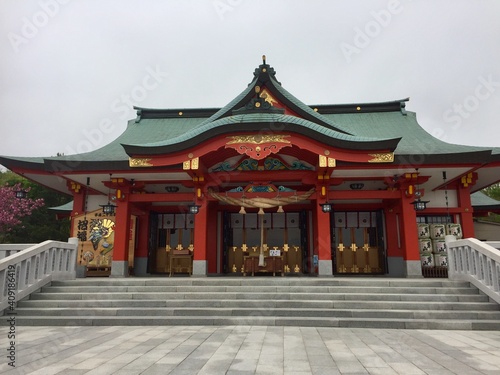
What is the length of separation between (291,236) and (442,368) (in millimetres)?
11532

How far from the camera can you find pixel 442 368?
15.8 feet

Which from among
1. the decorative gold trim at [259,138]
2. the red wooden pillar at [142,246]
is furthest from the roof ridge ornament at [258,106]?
the red wooden pillar at [142,246]

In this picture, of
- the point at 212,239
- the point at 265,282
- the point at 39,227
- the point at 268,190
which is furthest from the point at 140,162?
the point at 39,227

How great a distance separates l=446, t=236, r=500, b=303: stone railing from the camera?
8.68m

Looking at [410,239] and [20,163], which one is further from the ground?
[20,163]

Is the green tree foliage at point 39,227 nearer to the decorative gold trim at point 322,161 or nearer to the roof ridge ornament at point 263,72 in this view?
the roof ridge ornament at point 263,72

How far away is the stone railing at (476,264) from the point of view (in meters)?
8.68

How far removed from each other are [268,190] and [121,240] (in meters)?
5.98

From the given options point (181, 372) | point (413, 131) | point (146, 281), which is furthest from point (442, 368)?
point (413, 131)

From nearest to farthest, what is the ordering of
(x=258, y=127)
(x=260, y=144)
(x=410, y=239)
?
(x=258, y=127) < (x=260, y=144) < (x=410, y=239)

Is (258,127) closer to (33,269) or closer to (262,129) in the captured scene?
(262,129)

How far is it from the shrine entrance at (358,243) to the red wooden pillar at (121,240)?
29.1 feet

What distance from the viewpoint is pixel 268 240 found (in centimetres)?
1642

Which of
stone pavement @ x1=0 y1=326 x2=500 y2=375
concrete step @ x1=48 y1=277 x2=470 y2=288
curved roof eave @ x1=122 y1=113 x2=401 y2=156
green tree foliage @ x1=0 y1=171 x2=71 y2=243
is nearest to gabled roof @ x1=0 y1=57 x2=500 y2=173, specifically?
curved roof eave @ x1=122 y1=113 x2=401 y2=156
